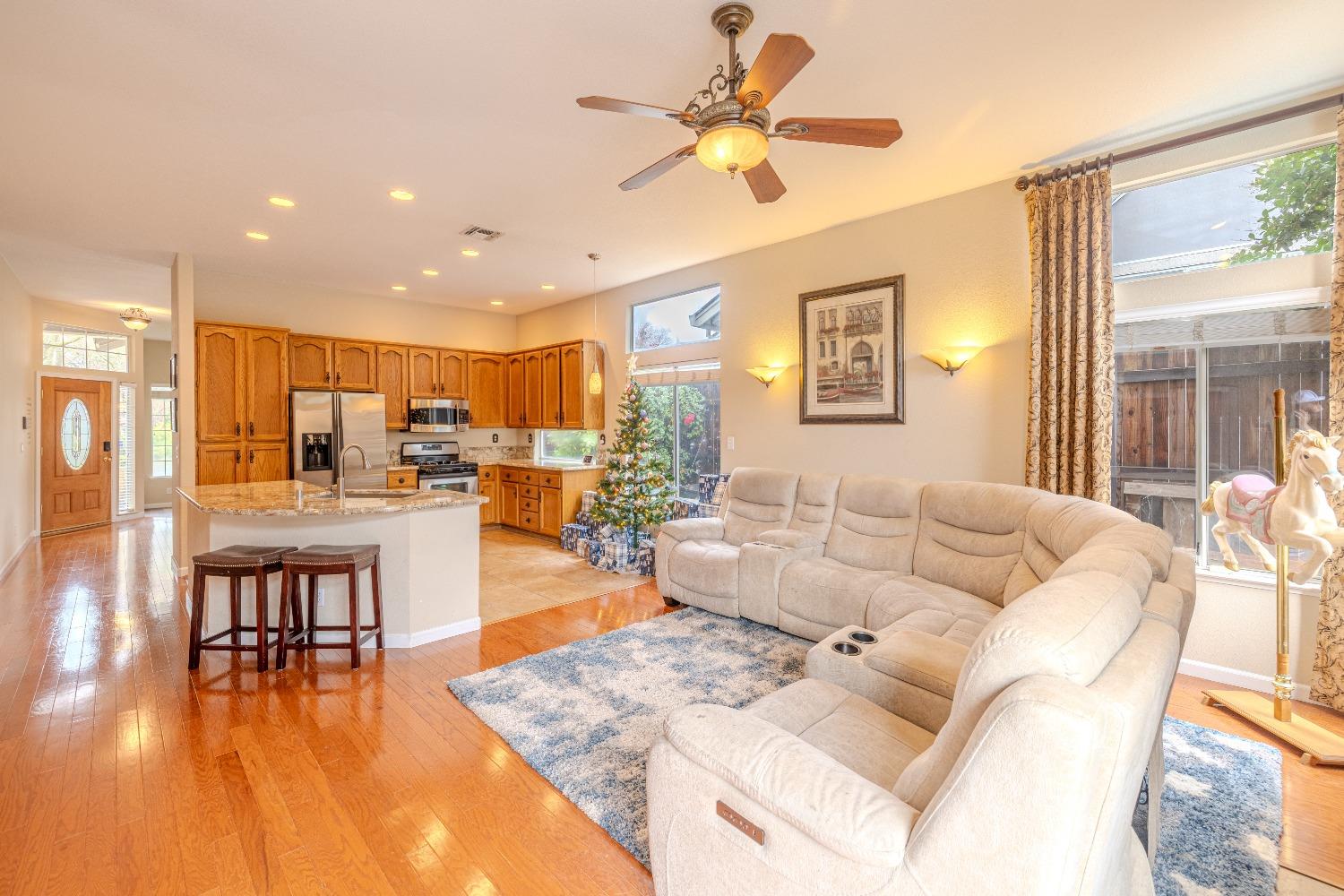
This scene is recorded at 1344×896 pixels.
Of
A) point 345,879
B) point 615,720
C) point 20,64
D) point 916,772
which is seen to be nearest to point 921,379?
point 615,720

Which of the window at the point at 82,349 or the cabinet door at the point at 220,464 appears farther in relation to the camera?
the window at the point at 82,349

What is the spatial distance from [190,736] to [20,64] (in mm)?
3019

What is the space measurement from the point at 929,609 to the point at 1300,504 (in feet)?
4.55

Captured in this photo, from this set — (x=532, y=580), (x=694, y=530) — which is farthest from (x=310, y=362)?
(x=694, y=530)

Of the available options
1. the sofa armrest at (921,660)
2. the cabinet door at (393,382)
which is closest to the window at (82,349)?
the cabinet door at (393,382)

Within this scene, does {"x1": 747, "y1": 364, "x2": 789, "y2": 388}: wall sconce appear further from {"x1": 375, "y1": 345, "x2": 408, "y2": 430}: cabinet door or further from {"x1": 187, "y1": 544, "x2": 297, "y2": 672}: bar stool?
{"x1": 375, "y1": 345, "x2": 408, "y2": 430}: cabinet door

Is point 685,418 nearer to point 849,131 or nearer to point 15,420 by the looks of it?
point 849,131

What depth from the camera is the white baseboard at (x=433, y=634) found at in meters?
3.62

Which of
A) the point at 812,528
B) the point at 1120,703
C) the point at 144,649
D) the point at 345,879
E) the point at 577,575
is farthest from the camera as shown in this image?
the point at 577,575

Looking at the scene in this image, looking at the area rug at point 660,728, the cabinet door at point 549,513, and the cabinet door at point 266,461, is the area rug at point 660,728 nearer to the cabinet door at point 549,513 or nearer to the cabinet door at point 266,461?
the cabinet door at point 549,513

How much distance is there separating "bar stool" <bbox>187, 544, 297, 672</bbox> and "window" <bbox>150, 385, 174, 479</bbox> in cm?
802

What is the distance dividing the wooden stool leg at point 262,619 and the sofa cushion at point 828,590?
117 inches

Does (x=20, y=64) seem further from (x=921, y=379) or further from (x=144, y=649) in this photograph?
(x=921, y=379)

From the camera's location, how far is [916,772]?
4.00 ft
